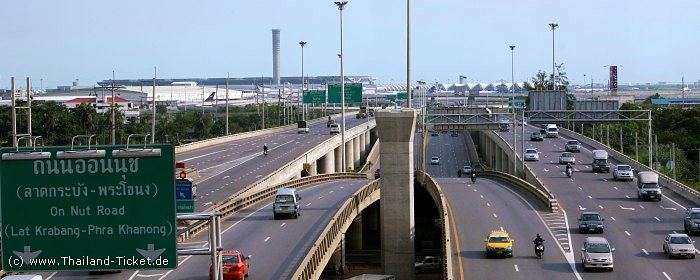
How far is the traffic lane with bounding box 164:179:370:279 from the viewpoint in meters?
39.1

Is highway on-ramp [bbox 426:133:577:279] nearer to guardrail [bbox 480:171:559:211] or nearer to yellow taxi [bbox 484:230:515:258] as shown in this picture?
yellow taxi [bbox 484:230:515:258]

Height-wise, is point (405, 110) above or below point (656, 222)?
above

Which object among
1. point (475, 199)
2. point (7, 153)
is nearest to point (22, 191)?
point (7, 153)

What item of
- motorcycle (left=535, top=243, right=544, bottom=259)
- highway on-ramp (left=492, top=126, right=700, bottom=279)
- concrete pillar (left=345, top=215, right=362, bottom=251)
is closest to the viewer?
highway on-ramp (left=492, top=126, right=700, bottom=279)

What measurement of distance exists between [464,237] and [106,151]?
3114 centimetres

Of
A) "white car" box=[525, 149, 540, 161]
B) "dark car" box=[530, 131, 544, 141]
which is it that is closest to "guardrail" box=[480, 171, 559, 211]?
"white car" box=[525, 149, 540, 161]

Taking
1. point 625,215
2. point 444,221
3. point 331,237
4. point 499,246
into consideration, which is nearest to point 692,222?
point 625,215

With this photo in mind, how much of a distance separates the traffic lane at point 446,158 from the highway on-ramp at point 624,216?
139ft

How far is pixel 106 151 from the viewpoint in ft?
71.9

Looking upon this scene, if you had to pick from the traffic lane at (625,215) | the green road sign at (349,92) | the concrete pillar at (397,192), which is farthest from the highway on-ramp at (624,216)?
the green road sign at (349,92)

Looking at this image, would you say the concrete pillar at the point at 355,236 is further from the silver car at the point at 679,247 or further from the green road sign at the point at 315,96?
the green road sign at the point at 315,96

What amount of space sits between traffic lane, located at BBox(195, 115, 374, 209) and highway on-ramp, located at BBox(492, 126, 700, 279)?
20421 mm

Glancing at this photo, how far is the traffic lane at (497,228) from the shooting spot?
4200 cm

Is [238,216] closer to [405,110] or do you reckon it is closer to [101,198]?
[405,110]
